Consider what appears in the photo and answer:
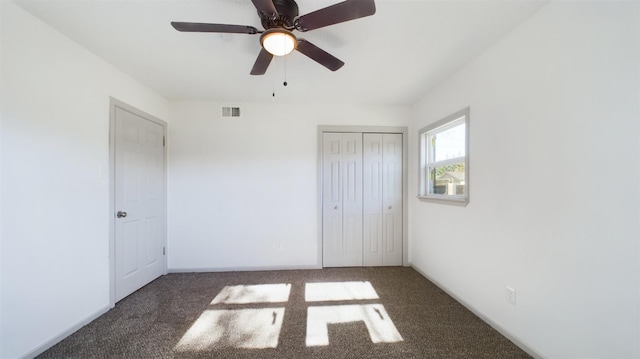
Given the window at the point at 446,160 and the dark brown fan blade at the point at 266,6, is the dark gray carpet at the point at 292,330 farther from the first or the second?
the dark brown fan blade at the point at 266,6

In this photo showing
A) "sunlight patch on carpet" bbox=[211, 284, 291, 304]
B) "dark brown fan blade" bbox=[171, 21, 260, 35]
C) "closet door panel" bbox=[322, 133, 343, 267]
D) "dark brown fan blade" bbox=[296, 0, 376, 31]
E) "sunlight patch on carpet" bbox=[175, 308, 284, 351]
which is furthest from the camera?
"closet door panel" bbox=[322, 133, 343, 267]

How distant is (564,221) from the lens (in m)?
1.42

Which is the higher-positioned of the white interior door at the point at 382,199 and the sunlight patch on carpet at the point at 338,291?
the white interior door at the point at 382,199

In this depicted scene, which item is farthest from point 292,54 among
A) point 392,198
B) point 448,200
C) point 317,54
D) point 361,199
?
point 392,198

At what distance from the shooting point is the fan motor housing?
138 centimetres

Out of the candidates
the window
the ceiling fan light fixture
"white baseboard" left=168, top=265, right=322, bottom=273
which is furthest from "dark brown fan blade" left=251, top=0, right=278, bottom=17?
"white baseboard" left=168, top=265, right=322, bottom=273

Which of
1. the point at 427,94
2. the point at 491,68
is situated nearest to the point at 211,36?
the point at 491,68

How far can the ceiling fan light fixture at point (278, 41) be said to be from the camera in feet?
4.53

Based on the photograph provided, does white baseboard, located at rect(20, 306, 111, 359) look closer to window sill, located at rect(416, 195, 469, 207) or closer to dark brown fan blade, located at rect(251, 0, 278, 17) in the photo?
dark brown fan blade, located at rect(251, 0, 278, 17)

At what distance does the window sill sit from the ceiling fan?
1919 mm

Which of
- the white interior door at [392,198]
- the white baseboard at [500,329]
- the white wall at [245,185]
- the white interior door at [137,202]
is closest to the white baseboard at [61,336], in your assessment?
the white interior door at [137,202]

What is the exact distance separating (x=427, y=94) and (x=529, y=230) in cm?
199

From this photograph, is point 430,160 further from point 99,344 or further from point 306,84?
point 99,344

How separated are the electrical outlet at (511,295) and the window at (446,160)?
79 centimetres
